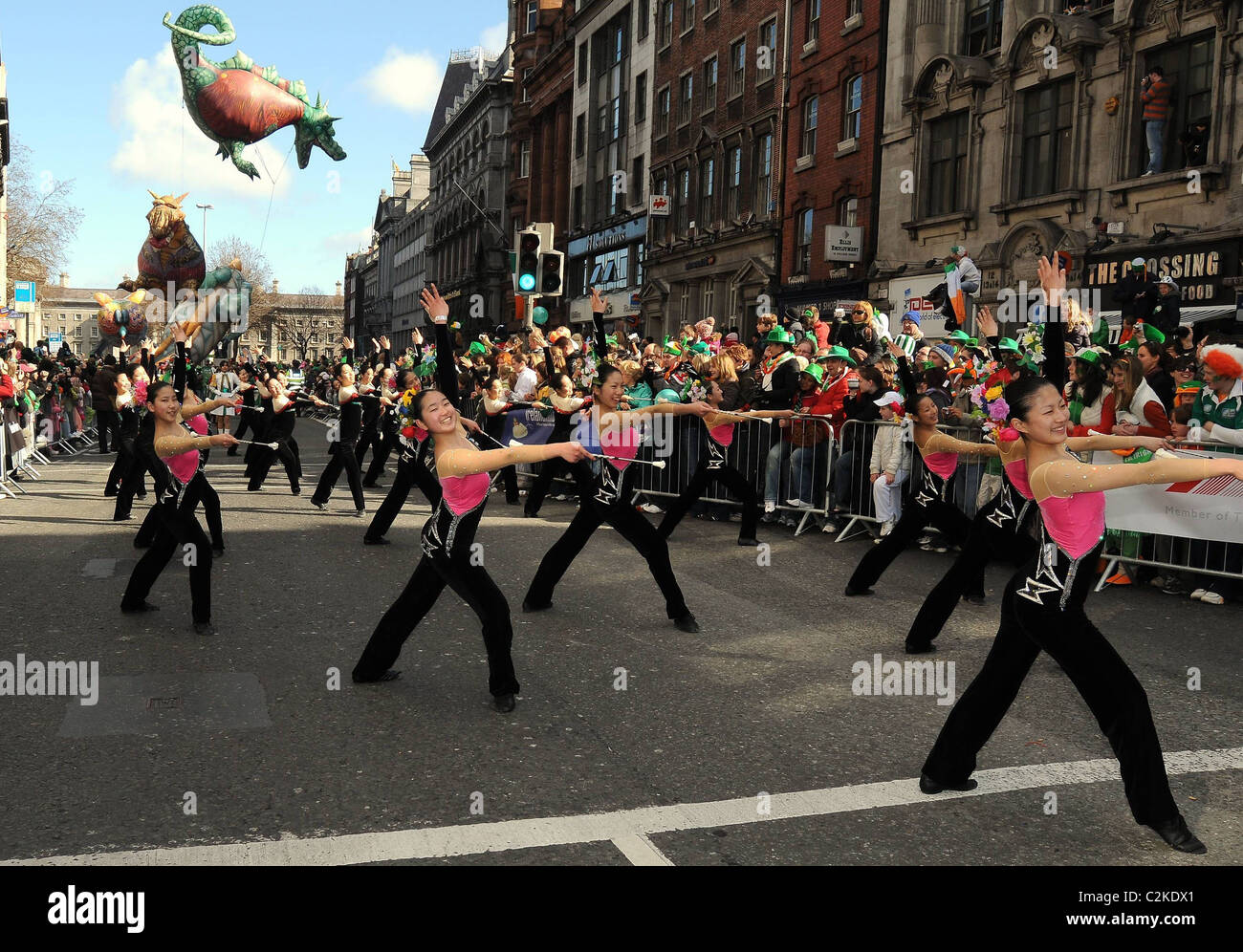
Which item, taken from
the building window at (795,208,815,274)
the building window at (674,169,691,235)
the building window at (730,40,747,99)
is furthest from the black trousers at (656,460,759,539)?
the building window at (674,169,691,235)

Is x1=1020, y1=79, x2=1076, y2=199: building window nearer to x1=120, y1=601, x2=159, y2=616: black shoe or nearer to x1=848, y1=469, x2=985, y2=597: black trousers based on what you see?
x1=848, y1=469, x2=985, y2=597: black trousers

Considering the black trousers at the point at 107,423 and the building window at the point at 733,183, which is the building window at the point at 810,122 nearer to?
the building window at the point at 733,183

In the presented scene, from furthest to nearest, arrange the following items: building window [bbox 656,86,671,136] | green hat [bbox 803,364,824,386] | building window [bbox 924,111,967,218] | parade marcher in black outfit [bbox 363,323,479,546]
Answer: building window [bbox 656,86,671,136] < building window [bbox 924,111,967,218] < green hat [bbox 803,364,824,386] < parade marcher in black outfit [bbox 363,323,479,546]

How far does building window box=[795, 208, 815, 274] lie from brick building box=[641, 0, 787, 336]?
106 cm

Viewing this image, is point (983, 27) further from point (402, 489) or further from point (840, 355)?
point (402, 489)

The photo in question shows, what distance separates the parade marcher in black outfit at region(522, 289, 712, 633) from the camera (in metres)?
8.52

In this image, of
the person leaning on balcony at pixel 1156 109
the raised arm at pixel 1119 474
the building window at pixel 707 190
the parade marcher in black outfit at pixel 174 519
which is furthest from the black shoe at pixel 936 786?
the building window at pixel 707 190

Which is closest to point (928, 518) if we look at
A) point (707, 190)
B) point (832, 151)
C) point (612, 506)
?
point (612, 506)

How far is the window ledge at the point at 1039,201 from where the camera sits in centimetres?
2055

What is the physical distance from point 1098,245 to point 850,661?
1486 centimetres

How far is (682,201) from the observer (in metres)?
40.0

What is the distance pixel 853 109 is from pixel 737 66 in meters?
8.33

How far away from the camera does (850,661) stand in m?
7.43
